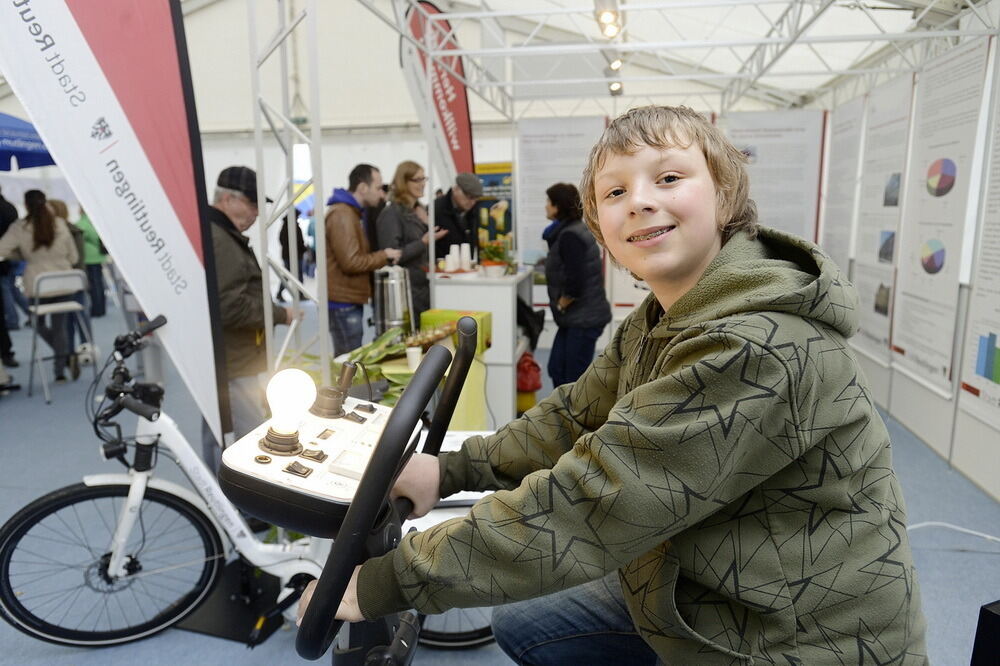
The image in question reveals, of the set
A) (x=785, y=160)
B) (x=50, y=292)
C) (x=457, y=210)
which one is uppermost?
(x=785, y=160)

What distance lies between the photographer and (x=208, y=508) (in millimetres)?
2098

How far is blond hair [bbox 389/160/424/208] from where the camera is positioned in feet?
14.0

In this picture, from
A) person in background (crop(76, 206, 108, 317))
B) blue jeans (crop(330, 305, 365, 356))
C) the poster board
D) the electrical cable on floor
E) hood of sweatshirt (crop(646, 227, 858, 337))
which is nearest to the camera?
hood of sweatshirt (crop(646, 227, 858, 337))

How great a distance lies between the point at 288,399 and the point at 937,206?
13.5ft

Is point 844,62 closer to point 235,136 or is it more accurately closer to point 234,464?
point 234,464

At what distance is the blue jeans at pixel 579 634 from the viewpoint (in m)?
1.19

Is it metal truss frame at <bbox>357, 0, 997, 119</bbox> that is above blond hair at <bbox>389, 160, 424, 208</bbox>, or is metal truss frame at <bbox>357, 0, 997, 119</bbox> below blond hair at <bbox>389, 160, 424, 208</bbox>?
above

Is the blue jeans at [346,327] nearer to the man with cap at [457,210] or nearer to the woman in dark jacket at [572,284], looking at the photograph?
the man with cap at [457,210]

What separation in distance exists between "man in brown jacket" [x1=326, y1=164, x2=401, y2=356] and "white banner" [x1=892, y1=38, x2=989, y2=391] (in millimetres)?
3163

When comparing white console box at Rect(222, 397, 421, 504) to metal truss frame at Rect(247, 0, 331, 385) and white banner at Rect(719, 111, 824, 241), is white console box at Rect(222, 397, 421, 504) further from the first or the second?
white banner at Rect(719, 111, 824, 241)

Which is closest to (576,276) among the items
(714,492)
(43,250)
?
(714,492)

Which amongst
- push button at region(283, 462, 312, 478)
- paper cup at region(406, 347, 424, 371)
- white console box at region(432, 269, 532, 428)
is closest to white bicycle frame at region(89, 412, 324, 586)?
paper cup at region(406, 347, 424, 371)

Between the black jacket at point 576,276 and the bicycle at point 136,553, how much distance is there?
7.70ft

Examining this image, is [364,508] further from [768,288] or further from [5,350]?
[5,350]
